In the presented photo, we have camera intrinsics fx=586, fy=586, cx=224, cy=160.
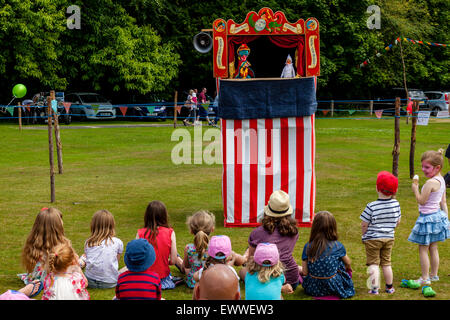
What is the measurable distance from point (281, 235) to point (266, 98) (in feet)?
10.8

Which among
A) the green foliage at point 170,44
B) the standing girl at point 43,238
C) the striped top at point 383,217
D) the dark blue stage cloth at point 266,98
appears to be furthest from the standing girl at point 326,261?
the green foliage at point 170,44

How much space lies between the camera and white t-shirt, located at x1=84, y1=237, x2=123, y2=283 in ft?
21.3

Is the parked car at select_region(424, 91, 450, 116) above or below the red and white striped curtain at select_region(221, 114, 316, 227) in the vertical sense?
above

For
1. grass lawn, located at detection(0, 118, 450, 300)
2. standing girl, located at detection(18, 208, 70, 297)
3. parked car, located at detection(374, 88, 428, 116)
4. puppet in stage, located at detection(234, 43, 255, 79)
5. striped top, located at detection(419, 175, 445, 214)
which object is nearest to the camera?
standing girl, located at detection(18, 208, 70, 297)

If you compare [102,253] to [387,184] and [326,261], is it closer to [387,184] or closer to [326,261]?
[326,261]

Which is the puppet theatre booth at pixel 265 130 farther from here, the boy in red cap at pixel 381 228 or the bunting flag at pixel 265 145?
the boy in red cap at pixel 381 228

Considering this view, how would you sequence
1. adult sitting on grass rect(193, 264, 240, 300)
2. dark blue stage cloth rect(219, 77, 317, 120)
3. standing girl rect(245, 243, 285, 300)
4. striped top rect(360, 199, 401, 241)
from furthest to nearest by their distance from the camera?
dark blue stage cloth rect(219, 77, 317, 120) < striped top rect(360, 199, 401, 241) < standing girl rect(245, 243, 285, 300) < adult sitting on grass rect(193, 264, 240, 300)

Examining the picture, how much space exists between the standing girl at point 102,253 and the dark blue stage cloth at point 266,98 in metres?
3.41

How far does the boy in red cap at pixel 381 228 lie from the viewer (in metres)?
6.35

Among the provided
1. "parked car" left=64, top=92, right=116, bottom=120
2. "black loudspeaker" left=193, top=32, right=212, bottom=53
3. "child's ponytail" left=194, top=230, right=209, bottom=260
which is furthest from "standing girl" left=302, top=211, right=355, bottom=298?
"parked car" left=64, top=92, right=116, bottom=120

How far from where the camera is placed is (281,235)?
21.4ft

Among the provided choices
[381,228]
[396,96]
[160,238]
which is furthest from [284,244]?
[396,96]

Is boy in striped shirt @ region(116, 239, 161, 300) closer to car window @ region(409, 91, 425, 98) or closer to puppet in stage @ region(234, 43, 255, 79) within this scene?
puppet in stage @ region(234, 43, 255, 79)

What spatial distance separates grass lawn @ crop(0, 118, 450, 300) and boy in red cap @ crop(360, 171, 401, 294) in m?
0.24
